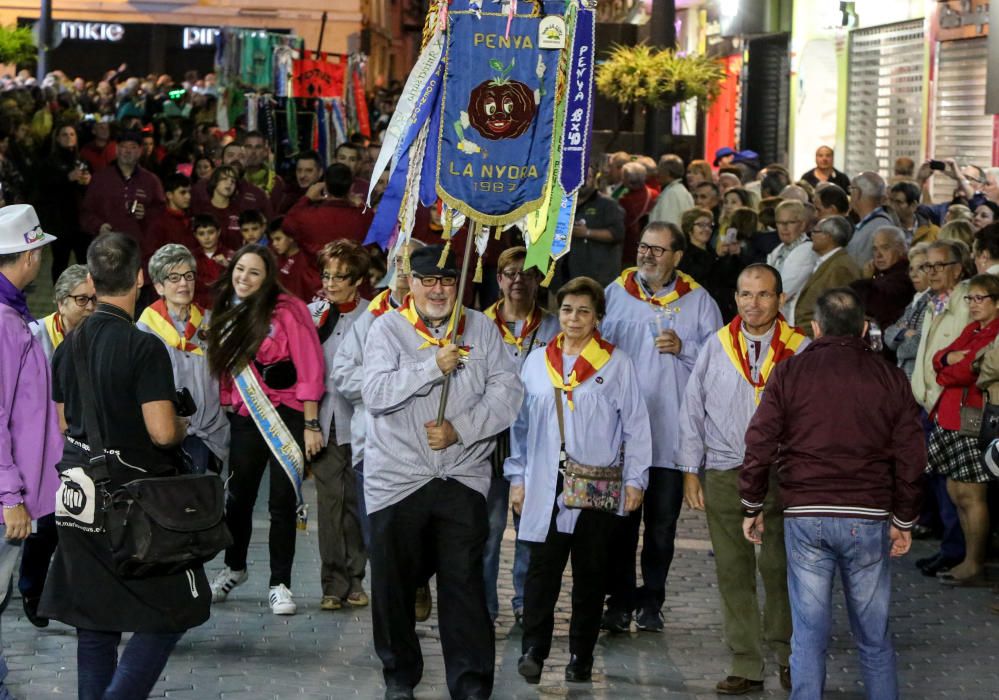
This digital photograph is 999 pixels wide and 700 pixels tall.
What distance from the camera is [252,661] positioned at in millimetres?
7961

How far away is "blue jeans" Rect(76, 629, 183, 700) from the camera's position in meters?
6.00

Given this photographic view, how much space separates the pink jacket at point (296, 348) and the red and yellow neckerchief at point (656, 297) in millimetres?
1679

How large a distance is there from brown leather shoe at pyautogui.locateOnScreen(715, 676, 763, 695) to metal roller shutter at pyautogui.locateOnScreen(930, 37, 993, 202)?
1191 centimetres

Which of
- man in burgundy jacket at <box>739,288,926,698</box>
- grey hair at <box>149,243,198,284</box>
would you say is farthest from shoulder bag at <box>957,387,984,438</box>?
grey hair at <box>149,243,198,284</box>

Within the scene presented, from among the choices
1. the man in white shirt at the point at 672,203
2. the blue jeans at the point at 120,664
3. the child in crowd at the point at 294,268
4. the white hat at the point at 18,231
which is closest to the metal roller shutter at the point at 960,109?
the man in white shirt at the point at 672,203

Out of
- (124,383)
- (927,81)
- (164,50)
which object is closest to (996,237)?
(124,383)

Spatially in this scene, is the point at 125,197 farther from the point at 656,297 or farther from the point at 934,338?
the point at 934,338

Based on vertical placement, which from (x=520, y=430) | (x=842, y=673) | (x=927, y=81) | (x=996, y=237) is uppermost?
(x=927, y=81)

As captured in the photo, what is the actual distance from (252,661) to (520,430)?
5.57ft

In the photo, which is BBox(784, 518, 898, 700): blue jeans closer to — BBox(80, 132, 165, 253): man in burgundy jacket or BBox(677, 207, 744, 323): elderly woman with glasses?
BBox(677, 207, 744, 323): elderly woman with glasses

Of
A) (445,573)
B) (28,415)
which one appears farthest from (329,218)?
(28,415)

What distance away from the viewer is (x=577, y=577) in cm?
773

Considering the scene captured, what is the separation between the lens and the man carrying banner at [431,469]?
7.06 metres

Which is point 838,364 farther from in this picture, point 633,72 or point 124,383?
point 633,72
